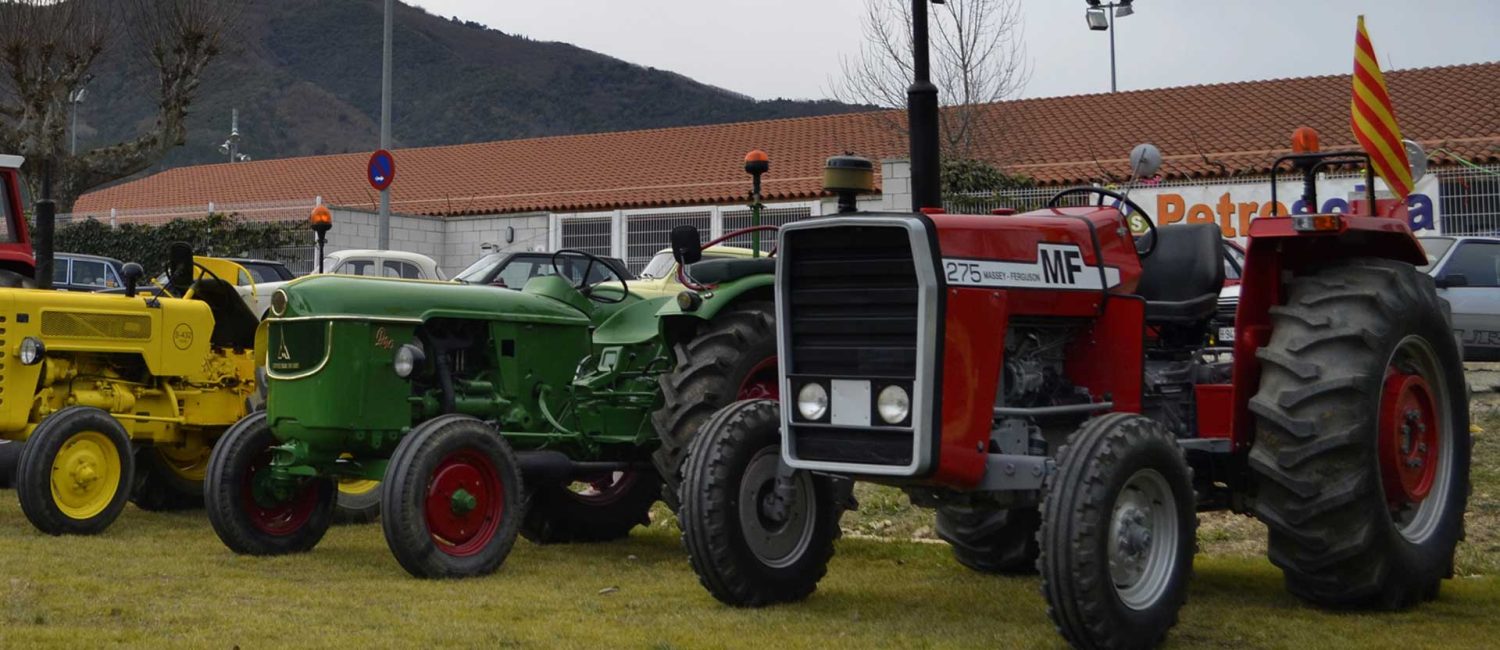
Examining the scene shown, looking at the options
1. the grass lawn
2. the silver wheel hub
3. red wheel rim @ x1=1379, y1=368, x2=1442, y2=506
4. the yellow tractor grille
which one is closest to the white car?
the yellow tractor grille

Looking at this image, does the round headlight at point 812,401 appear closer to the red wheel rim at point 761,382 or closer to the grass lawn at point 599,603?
the grass lawn at point 599,603

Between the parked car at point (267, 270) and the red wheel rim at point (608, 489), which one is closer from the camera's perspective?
the red wheel rim at point (608, 489)

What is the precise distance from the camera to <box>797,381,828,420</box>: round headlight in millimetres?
5375

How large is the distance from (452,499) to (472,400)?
86cm

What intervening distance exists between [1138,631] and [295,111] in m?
105

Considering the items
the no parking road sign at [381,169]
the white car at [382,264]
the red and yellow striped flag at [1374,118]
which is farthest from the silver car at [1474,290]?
the white car at [382,264]

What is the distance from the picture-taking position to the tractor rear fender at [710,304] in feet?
24.6

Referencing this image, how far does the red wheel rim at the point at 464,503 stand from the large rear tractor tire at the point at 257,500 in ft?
3.31

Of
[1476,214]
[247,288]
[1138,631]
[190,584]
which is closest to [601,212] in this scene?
[1476,214]

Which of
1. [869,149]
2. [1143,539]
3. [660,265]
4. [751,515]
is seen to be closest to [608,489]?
[751,515]

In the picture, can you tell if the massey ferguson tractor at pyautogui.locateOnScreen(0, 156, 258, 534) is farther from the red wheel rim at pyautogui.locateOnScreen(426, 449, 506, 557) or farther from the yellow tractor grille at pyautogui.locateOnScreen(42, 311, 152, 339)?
the red wheel rim at pyautogui.locateOnScreen(426, 449, 506, 557)

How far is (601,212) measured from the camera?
26.1 metres

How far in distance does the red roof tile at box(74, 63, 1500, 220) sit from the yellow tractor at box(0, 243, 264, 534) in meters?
15.4

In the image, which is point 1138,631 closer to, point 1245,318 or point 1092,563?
point 1092,563
